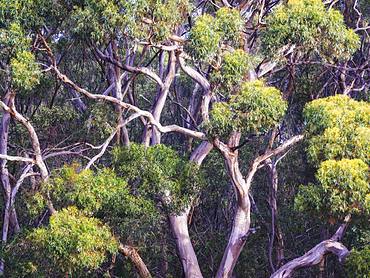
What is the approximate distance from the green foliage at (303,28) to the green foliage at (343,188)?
2029 millimetres

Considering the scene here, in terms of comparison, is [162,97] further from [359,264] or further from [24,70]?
[359,264]

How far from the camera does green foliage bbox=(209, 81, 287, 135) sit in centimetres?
922

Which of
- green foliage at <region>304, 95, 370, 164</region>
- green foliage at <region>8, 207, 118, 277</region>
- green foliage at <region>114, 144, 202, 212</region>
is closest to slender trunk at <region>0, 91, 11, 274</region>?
green foliage at <region>8, 207, 118, 277</region>

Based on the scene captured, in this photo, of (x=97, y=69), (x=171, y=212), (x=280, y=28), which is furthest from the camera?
(x=97, y=69)

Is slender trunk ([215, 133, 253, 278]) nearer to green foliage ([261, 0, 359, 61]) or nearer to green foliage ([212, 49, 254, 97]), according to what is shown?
green foliage ([212, 49, 254, 97])

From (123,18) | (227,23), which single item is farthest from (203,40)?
(123,18)

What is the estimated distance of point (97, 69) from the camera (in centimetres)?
1648

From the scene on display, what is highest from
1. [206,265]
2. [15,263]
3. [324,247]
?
[324,247]

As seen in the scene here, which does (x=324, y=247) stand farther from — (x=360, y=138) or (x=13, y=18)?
(x=13, y=18)

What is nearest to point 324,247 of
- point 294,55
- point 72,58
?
point 294,55

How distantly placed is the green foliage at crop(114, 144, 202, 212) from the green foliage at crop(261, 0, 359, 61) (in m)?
2.07

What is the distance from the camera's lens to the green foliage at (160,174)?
32.8ft

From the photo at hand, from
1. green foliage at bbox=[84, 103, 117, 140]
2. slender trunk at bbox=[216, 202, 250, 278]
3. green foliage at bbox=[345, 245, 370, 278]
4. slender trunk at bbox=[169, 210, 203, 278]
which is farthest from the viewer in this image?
green foliage at bbox=[84, 103, 117, 140]

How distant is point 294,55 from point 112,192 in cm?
350
